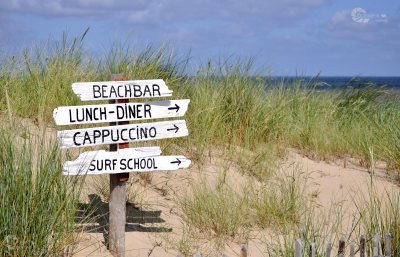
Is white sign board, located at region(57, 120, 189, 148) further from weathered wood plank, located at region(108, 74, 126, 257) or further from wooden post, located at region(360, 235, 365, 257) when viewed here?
wooden post, located at region(360, 235, 365, 257)

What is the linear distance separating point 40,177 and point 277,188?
337 centimetres

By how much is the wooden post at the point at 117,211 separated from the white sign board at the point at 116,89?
0.08m

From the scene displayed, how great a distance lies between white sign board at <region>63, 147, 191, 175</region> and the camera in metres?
4.96

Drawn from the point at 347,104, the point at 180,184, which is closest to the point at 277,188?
the point at 180,184

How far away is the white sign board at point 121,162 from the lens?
496cm

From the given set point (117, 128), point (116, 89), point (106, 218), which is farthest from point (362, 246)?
point (106, 218)

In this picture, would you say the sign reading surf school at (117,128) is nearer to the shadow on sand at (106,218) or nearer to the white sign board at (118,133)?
the white sign board at (118,133)

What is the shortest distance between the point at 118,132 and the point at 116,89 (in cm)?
36

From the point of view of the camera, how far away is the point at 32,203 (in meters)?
4.25

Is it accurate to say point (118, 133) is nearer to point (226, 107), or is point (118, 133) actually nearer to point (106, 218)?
point (106, 218)

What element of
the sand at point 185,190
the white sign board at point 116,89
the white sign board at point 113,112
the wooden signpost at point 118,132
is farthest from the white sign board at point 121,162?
the sand at point 185,190

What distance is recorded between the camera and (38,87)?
25.1ft

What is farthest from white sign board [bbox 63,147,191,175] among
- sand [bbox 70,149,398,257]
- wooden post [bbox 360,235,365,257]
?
wooden post [bbox 360,235,365,257]

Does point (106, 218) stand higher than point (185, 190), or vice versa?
point (185, 190)
